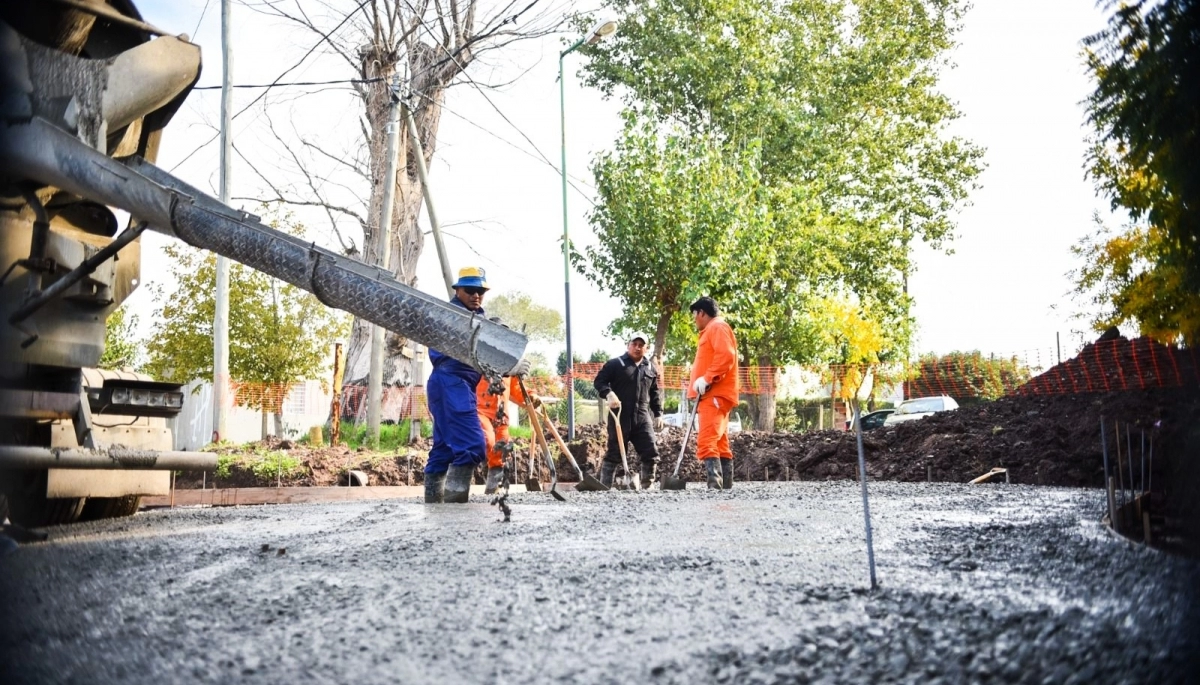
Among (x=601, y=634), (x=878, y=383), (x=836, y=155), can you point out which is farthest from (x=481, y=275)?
(x=878, y=383)

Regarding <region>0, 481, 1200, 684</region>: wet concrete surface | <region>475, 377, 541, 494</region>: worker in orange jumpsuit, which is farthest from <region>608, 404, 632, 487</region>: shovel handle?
<region>0, 481, 1200, 684</region>: wet concrete surface

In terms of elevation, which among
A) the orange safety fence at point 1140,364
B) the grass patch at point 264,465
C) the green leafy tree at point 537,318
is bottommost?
the grass patch at point 264,465

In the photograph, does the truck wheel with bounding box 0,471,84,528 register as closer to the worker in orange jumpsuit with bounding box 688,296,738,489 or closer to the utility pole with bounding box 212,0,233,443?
the worker in orange jumpsuit with bounding box 688,296,738,489

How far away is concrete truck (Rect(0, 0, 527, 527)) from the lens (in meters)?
5.06

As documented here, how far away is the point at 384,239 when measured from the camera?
55.1 feet

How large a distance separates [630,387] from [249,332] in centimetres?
1938

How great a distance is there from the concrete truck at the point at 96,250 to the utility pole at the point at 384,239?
1027 cm

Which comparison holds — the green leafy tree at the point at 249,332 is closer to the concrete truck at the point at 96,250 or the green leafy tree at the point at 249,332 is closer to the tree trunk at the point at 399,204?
the tree trunk at the point at 399,204

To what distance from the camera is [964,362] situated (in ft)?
88.4

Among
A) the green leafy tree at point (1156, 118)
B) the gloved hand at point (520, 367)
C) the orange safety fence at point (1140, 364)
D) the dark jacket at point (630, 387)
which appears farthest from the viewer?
the dark jacket at point (630, 387)

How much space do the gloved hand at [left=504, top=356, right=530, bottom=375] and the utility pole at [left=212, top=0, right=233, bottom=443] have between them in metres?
11.7

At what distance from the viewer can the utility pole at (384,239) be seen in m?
16.7

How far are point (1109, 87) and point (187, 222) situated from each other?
4722mm

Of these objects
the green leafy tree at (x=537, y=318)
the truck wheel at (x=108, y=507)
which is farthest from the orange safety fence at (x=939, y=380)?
the green leafy tree at (x=537, y=318)
